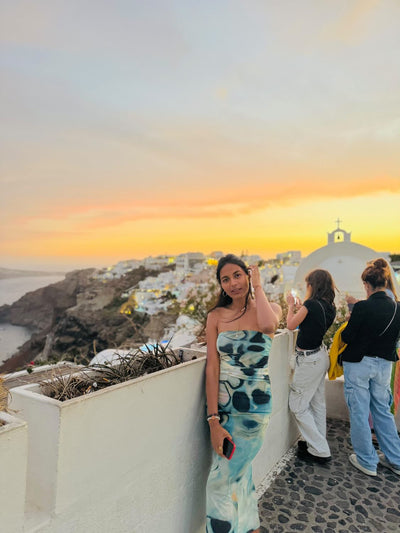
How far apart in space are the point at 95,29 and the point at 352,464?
28.3ft

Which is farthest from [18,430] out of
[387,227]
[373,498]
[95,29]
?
[387,227]

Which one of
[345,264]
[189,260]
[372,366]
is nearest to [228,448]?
[372,366]

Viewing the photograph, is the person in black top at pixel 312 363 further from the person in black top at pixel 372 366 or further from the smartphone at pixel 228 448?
the smartphone at pixel 228 448

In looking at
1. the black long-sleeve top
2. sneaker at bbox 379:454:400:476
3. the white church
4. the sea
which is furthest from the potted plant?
the sea

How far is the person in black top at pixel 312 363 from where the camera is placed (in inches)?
108

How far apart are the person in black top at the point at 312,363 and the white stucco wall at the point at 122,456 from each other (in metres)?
1.17

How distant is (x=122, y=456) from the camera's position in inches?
53.4

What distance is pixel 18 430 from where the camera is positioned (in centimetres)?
95

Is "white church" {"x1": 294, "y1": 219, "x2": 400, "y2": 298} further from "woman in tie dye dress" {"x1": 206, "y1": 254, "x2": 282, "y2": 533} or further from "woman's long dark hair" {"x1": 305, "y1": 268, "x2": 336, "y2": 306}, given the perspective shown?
"woman in tie dye dress" {"x1": 206, "y1": 254, "x2": 282, "y2": 533}

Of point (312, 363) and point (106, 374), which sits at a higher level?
point (106, 374)

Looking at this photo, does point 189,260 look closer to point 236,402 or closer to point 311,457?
point 311,457

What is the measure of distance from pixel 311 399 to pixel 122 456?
200 centimetres

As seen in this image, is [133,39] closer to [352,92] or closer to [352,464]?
[352,92]

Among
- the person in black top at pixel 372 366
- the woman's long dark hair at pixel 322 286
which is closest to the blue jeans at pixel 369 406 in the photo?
the person in black top at pixel 372 366
